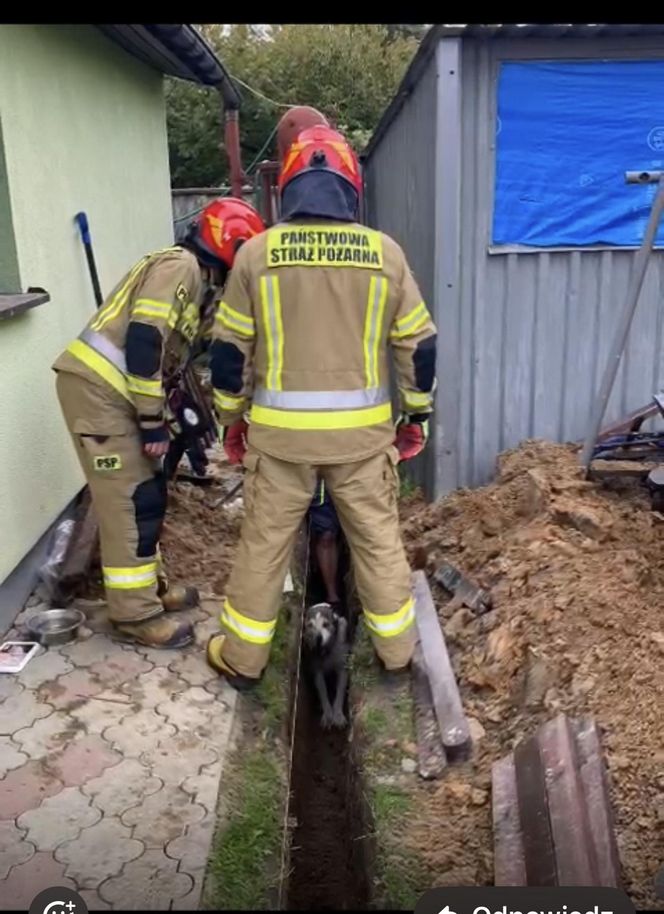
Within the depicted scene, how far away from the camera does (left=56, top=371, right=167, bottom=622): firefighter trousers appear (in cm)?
363

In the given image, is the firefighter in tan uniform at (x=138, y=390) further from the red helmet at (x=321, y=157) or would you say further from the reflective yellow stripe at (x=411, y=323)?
the reflective yellow stripe at (x=411, y=323)

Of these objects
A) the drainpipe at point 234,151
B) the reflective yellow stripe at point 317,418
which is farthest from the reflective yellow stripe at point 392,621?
the drainpipe at point 234,151

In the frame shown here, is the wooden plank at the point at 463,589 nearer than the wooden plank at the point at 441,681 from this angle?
No

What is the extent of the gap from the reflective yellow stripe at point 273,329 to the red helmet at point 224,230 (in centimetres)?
56

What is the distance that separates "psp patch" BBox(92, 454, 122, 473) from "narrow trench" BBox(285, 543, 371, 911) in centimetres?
135

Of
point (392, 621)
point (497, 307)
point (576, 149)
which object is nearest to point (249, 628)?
point (392, 621)

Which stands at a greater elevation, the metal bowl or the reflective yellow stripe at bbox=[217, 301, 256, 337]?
the reflective yellow stripe at bbox=[217, 301, 256, 337]

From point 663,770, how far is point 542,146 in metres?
3.42

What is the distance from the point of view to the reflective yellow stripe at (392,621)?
362cm

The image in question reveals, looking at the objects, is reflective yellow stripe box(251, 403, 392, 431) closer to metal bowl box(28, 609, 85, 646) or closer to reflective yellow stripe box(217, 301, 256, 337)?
reflective yellow stripe box(217, 301, 256, 337)

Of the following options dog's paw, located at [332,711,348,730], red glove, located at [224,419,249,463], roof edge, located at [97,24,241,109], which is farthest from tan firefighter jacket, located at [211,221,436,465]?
roof edge, located at [97,24,241,109]

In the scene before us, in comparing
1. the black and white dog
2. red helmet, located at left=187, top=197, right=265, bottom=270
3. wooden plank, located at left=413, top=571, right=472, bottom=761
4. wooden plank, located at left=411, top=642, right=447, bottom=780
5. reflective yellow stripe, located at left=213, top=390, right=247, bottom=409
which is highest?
red helmet, located at left=187, top=197, right=265, bottom=270

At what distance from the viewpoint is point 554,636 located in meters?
3.57

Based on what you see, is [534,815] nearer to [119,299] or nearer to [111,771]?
[111,771]
